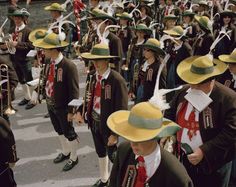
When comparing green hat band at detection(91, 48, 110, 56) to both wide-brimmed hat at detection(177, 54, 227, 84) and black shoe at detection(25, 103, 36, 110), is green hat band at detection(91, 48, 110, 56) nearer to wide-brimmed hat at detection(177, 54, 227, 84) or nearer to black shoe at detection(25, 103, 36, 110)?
wide-brimmed hat at detection(177, 54, 227, 84)

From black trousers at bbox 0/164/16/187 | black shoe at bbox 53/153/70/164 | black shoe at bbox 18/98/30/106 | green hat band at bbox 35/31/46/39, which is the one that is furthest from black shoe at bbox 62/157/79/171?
black shoe at bbox 18/98/30/106

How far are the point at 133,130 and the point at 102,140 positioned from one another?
2573 mm

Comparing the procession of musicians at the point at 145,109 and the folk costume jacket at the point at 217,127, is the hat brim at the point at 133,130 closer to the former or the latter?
the procession of musicians at the point at 145,109

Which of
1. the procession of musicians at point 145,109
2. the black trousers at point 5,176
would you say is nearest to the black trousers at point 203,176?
the procession of musicians at point 145,109

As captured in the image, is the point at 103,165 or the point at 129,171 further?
the point at 103,165

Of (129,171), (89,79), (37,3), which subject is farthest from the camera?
(37,3)

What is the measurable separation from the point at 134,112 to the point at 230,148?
1613mm

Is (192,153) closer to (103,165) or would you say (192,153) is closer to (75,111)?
(103,165)

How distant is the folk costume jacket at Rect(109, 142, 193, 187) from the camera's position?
2.80 m

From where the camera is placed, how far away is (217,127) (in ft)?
12.6

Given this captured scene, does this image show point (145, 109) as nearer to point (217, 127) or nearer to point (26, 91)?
point (217, 127)

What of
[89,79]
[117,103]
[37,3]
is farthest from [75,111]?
[37,3]

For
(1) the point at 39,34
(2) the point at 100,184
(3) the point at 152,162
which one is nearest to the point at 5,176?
(2) the point at 100,184

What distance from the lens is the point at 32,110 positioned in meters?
8.54
